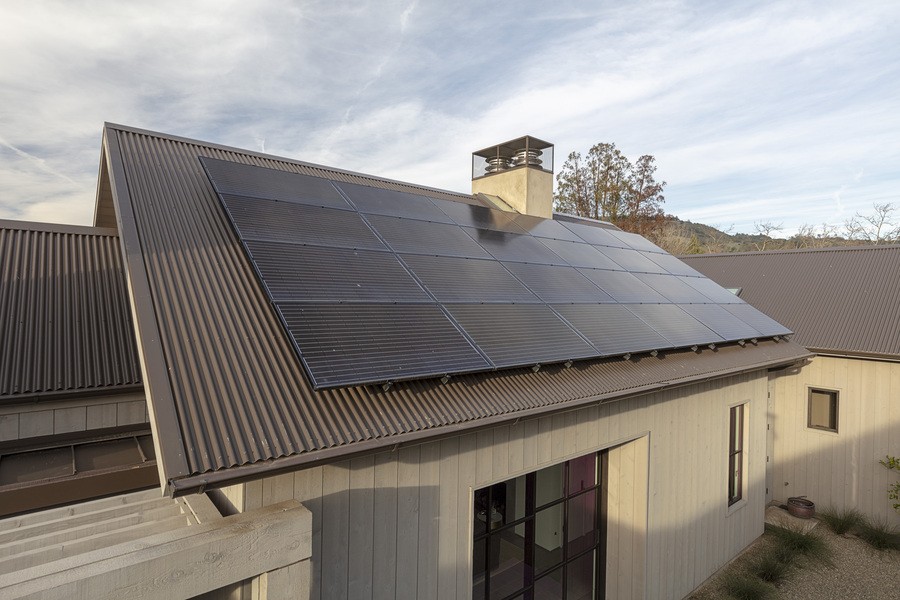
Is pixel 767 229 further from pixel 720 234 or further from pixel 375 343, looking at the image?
pixel 375 343

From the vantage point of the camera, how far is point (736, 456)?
30.8 feet

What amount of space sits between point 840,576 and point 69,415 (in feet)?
42.7

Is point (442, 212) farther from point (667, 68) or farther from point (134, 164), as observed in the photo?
point (667, 68)

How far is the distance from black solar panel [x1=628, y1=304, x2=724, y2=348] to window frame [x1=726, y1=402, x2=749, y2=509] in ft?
7.68

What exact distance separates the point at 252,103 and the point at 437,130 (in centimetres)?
728

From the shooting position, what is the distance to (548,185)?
1182 centimetres

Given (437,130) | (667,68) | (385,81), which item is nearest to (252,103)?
(385,81)

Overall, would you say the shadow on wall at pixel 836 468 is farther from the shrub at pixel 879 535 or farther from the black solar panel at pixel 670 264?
the black solar panel at pixel 670 264

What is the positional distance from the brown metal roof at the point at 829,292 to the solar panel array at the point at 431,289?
348 cm

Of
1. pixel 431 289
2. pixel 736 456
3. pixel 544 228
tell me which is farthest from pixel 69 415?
pixel 736 456

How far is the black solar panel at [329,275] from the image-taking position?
4676 mm

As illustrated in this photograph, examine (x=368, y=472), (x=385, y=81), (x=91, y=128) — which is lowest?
(x=368, y=472)

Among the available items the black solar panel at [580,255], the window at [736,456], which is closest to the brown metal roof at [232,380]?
the black solar panel at [580,255]

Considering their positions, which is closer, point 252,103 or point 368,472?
point 368,472
